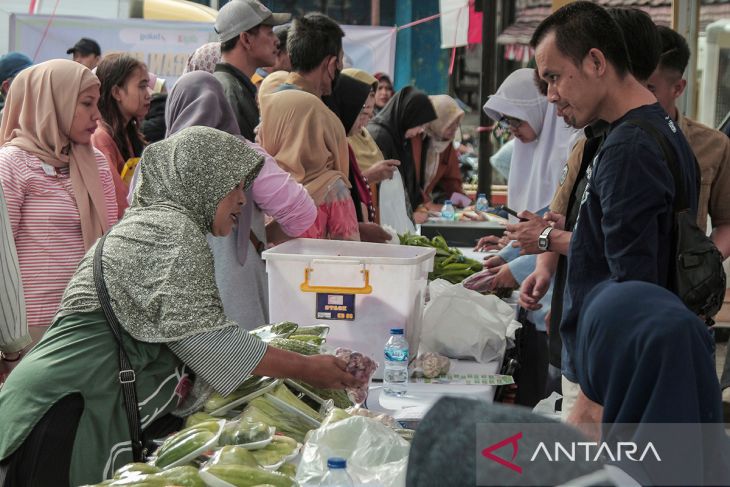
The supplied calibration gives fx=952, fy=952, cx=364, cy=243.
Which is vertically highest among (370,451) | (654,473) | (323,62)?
(323,62)

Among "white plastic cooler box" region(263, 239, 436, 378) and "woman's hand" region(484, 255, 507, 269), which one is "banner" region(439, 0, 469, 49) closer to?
"woman's hand" region(484, 255, 507, 269)

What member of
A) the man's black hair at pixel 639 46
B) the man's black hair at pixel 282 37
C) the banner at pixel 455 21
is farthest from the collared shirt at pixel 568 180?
the banner at pixel 455 21

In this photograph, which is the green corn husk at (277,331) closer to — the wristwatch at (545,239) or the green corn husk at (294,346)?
the green corn husk at (294,346)

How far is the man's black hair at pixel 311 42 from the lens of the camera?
4.29 meters

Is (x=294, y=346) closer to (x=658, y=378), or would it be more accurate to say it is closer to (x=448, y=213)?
(x=658, y=378)

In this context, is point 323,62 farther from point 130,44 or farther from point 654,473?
point 130,44

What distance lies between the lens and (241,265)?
3.77 m

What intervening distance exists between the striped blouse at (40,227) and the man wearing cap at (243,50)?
38.4 inches

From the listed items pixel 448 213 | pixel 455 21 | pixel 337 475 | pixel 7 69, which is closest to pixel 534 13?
→ pixel 455 21

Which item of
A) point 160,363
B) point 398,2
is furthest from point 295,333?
point 398,2

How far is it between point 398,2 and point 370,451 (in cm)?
1606

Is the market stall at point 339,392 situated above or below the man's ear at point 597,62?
below

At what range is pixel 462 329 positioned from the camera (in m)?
3.38

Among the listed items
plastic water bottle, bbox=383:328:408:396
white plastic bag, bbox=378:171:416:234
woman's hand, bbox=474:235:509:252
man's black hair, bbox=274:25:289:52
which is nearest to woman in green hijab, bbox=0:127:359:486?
plastic water bottle, bbox=383:328:408:396
